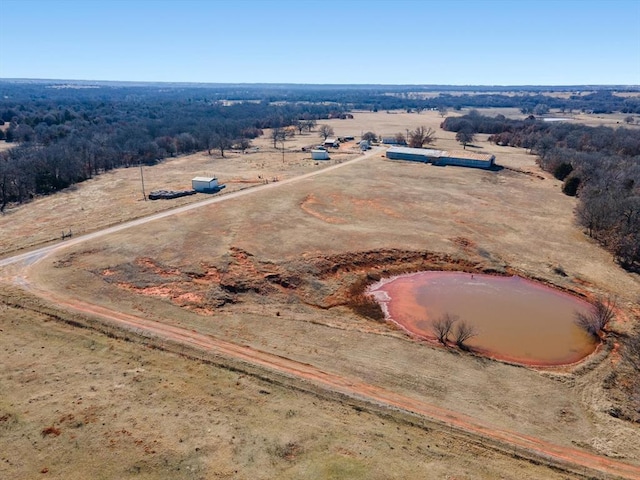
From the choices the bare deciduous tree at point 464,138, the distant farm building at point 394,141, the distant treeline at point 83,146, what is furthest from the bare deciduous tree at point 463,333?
the bare deciduous tree at point 464,138

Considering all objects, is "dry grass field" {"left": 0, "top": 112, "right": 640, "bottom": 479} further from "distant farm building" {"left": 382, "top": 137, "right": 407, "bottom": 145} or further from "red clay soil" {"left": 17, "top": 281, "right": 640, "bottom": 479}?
"distant farm building" {"left": 382, "top": 137, "right": 407, "bottom": 145}

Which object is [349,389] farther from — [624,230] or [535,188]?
[535,188]

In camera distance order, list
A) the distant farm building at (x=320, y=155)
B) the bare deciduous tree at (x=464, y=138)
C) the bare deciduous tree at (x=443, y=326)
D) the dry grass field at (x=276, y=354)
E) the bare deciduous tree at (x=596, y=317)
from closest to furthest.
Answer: the dry grass field at (x=276, y=354)
the bare deciduous tree at (x=443, y=326)
the bare deciduous tree at (x=596, y=317)
the distant farm building at (x=320, y=155)
the bare deciduous tree at (x=464, y=138)

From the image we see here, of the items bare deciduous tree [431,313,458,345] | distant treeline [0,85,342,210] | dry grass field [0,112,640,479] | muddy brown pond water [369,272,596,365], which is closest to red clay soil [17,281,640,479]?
dry grass field [0,112,640,479]

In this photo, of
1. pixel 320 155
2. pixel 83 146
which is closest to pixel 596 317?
pixel 320 155

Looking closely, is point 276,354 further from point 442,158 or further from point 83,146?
point 83,146

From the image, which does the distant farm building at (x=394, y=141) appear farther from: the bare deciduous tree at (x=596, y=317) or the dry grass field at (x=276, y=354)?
the bare deciduous tree at (x=596, y=317)
